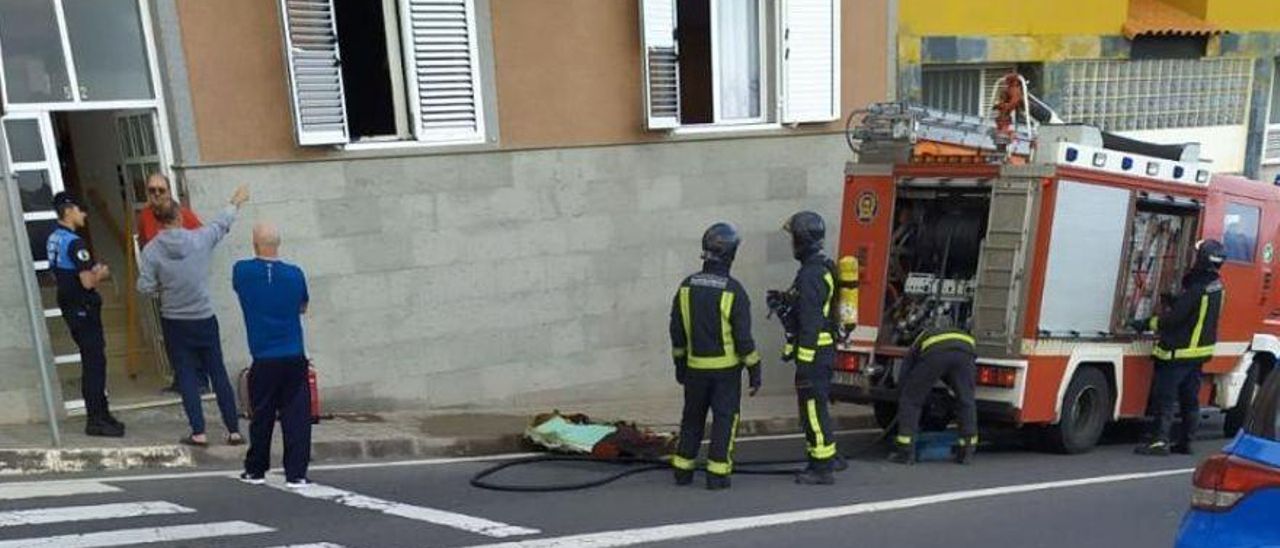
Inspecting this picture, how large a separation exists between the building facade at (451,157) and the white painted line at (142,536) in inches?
108

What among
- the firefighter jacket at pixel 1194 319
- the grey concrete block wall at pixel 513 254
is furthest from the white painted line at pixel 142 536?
the firefighter jacket at pixel 1194 319

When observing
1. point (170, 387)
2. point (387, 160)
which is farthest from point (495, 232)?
point (170, 387)

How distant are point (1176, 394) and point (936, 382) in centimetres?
253

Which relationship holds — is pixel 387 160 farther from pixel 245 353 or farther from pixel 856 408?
pixel 856 408

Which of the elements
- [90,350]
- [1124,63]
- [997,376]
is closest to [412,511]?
[90,350]

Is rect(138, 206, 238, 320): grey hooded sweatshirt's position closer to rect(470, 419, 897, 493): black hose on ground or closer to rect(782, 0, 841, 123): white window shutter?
rect(470, 419, 897, 493): black hose on ground

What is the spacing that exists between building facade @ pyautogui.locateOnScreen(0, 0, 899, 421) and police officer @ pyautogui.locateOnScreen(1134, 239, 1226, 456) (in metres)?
4.39

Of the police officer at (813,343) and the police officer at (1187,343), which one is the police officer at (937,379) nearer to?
the police officer at (813,343)

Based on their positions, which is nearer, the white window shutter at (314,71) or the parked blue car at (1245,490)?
the parked blue car at (1245,490)

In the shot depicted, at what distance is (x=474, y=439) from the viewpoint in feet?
27.6

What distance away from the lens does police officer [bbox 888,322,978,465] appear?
7.82 metres

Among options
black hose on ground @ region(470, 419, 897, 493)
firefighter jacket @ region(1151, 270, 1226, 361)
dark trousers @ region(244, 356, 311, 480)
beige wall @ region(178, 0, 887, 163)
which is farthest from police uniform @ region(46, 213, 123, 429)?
firefighter jacket @ region(1151, 270, 1226, 361)

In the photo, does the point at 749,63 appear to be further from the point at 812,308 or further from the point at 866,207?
the point at 812,308

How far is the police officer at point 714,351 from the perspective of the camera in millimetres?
6758
